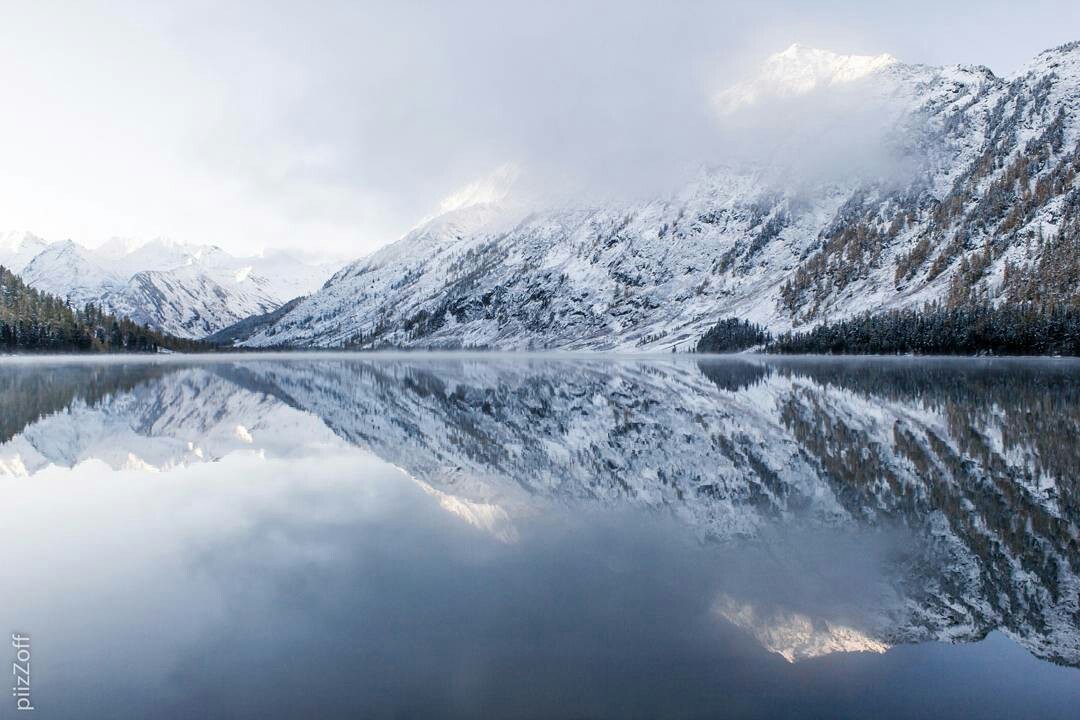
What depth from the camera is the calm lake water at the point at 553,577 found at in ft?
29.8

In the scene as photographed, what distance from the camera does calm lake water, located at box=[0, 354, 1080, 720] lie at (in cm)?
908

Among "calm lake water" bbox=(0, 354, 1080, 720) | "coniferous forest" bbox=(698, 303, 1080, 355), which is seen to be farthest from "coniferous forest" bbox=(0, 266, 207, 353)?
"coniferous forest" bbox=(698, 303, 1080, 355)

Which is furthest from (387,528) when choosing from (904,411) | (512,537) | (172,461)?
(904,411)

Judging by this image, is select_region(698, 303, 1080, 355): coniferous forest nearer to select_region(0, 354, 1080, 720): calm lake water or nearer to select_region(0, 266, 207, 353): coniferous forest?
select_region(0, 354, 1080, 720): calm lake water

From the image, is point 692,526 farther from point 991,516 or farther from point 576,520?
point 991,516

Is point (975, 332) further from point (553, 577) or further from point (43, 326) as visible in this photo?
point (43, 326)

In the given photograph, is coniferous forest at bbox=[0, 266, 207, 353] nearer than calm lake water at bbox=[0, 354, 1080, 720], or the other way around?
calm lake water at bbox=[0, 354, 1080, 720]

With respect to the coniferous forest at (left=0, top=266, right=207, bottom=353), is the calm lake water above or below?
below

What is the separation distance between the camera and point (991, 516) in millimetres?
17141

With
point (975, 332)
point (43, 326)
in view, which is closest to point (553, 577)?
point (975, 332)

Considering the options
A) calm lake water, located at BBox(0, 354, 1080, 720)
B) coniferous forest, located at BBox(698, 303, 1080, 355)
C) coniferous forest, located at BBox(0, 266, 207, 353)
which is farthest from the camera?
coniferous forest, located at BBox(0, 266, 207, 353)

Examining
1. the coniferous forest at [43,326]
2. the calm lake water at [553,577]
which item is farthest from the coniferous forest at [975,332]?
the coniferous forest at [43,326]

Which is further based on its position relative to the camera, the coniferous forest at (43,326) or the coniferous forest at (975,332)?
the coniferous forest at (43,326)

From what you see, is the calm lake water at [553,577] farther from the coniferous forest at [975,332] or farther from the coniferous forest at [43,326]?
the coniferous forest at [43,326]
